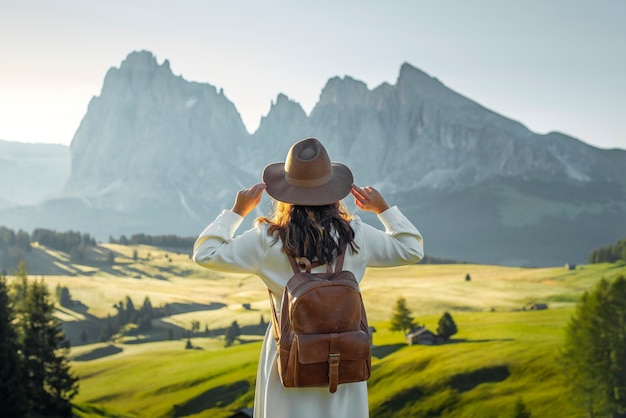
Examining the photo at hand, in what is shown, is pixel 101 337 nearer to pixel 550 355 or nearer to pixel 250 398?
pixel 250 398

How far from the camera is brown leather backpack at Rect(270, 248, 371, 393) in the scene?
2.68 m

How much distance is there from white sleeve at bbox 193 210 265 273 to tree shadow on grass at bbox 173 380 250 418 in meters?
15.1

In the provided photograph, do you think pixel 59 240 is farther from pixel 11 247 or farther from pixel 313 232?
pixel 313 232

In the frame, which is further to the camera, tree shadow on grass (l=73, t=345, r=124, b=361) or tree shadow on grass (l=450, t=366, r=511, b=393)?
tree shadow on grass (l=73, t=345, r=124, b=361)

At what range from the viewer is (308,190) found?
2.89 m

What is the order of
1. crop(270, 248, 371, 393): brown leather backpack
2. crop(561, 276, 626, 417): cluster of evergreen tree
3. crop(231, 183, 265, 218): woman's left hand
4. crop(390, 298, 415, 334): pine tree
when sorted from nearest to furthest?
crop(270, 248, 371, 393): brown leather backpack < crop(231, 183, 265, 218): woman's left hand < crop(561, 276, 626, 417): cluster of evergreen tree < crop(390, 298, 415, 334): pine tree

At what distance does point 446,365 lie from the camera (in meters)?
15.9

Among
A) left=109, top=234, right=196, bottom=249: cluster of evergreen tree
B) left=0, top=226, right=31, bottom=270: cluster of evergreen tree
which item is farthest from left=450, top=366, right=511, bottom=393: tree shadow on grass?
left=109, top=234, right=196, bottom=249: cluster of evergreen tree

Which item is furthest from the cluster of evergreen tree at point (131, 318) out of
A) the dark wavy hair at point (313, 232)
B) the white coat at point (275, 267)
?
the dark wavy hair at point (313, 232)

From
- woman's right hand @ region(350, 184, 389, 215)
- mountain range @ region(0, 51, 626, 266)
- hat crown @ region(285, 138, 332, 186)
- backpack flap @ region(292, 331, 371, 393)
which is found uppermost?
mountain range @ region(0, 51, 626, 266)

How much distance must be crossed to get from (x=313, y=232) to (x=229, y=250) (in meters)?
0.41

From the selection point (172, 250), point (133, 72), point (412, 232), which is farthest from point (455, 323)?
point (133, 72)

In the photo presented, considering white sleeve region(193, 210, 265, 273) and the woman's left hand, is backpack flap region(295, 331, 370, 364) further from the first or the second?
the woman's left hand

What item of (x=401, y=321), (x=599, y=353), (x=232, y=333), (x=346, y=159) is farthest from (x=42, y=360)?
(x=346, y=159)
